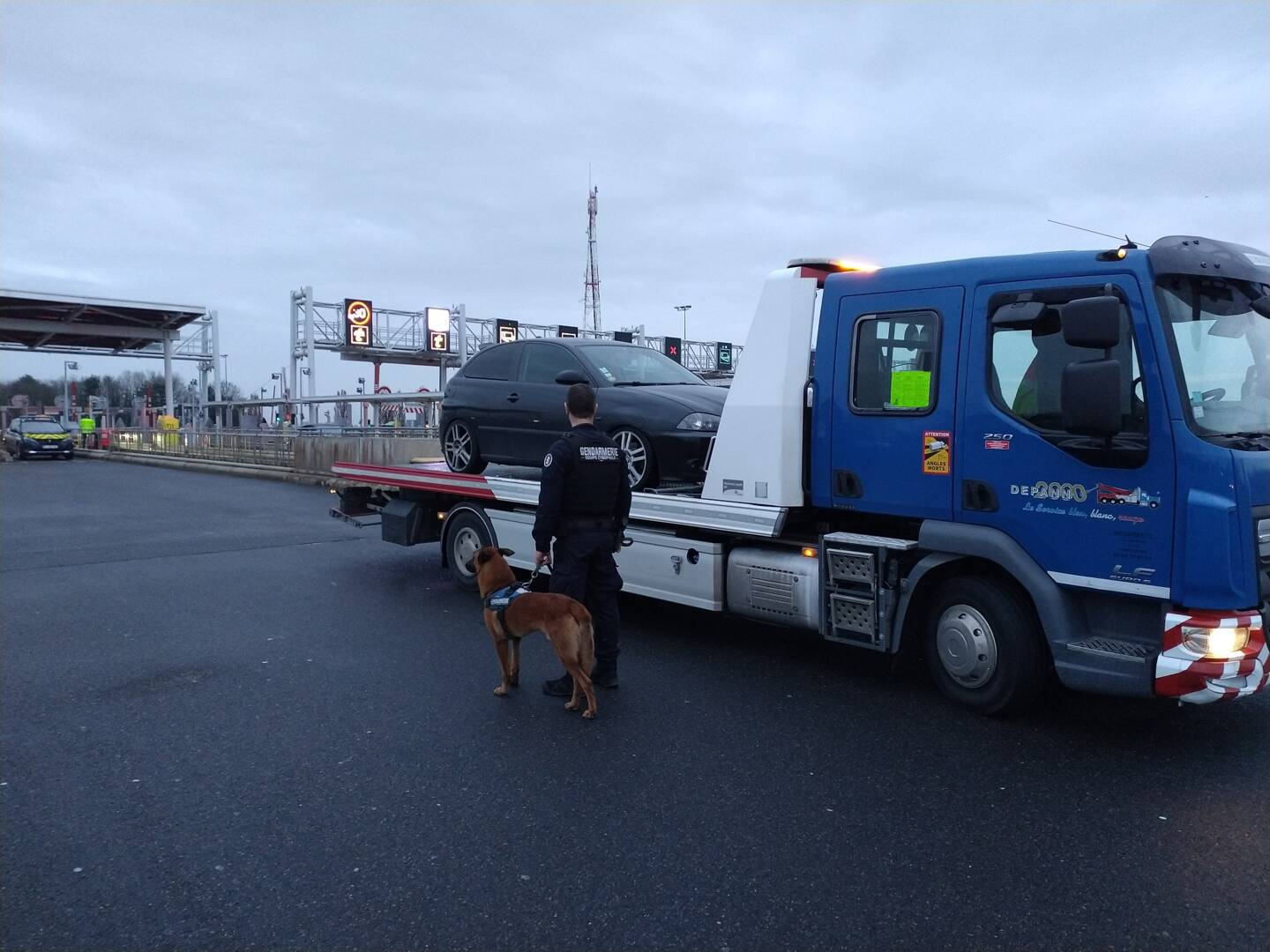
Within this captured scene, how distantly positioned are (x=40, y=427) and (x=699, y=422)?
36.0m

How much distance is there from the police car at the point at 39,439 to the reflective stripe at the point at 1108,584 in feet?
124

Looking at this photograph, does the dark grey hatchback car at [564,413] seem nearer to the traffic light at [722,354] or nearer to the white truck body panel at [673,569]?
the white truck body panel at [673,569]

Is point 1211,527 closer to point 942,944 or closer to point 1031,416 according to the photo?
point 1031,416

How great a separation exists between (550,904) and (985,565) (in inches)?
121

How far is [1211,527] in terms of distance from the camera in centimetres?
404

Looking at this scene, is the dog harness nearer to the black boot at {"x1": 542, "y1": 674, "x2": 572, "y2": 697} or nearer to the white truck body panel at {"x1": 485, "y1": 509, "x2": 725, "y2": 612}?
the black boot at {"x1": 542, "y1": 674, "x2": 572, "y2": 697}

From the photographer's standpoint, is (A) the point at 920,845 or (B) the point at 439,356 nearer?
(A) the point at 920,845

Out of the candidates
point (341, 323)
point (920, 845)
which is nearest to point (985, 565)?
point (920, 845)

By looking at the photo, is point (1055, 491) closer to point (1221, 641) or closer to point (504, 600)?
point (1221, 641)

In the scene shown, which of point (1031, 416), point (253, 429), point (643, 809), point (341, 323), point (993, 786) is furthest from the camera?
point (341, 323)

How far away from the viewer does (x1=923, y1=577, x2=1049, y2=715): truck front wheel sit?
475cm

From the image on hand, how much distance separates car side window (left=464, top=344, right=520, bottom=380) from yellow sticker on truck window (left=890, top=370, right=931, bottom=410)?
432 cm

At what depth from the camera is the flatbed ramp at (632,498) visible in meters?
5.96

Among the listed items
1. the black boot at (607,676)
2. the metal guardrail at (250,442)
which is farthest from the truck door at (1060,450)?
the metal guardrail at (250,442)
